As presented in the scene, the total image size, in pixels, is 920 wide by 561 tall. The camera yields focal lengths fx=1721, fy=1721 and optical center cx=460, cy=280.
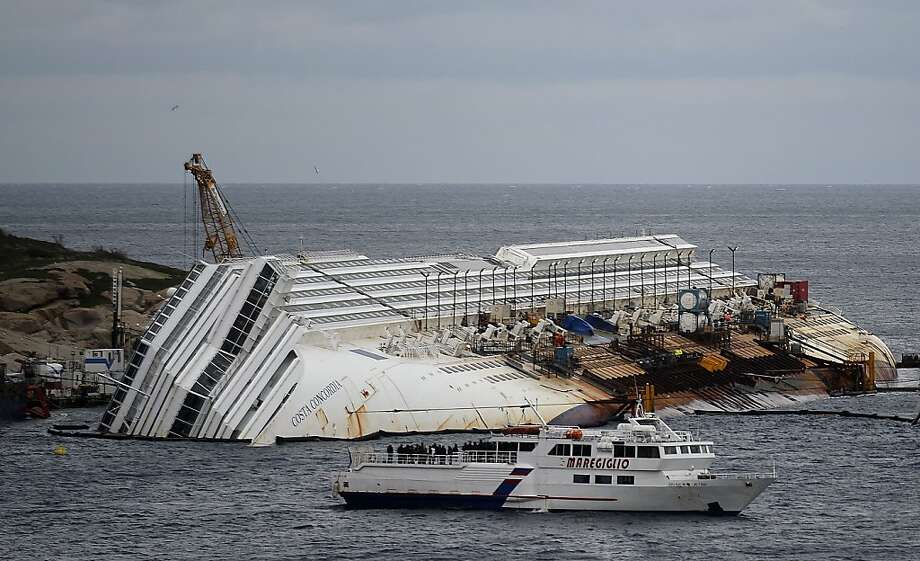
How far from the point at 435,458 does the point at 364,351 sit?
114ft

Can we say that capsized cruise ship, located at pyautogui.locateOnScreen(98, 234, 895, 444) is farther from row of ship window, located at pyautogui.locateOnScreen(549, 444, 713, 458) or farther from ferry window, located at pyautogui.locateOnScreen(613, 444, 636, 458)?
ferry window, located at pyautogui.locateOnScreen(613, 444, 636, 458)

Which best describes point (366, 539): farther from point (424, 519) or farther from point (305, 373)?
point (305, 373)

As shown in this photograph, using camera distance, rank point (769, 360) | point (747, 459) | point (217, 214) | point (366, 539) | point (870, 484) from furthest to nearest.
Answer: point (217, 214) → point (769, 360) → point (747, 459) → point (870, 484) → point (366, 539)

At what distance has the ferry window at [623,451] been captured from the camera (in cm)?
9281

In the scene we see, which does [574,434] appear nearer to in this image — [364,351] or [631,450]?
[631,450]

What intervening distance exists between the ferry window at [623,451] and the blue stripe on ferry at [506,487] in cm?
558

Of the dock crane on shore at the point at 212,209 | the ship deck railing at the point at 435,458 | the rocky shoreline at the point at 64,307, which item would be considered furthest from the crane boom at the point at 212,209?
the ship deck railing at the point at 435,458

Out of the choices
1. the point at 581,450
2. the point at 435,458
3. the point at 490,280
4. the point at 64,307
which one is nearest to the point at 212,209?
the point at 64,307

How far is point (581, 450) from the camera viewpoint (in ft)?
307

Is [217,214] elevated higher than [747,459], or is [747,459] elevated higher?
[217,214]

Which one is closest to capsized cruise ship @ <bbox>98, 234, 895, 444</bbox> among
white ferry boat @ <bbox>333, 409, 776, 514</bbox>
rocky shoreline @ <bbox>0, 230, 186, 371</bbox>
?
white ferry boat @ <bbox>333, 409, 776, 514</bbox>

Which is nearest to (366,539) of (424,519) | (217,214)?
(424,519)

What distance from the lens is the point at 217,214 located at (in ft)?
561

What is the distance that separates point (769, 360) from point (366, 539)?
69.5 meters
